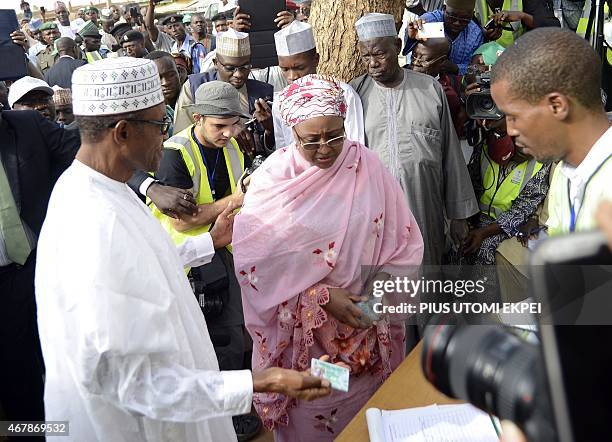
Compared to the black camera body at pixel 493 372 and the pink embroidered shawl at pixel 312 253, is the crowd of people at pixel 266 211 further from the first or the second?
the black camera body at pixel 493 372

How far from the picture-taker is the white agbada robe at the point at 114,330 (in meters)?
1.48

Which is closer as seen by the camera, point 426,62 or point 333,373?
point 333,373

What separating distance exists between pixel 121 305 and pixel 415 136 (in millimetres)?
2358

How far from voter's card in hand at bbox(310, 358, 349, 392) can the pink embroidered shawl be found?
0.55 meters

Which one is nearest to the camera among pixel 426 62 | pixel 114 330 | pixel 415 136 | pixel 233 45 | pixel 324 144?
pixel 114 330

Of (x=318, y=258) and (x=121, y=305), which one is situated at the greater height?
(x=121, y=305)

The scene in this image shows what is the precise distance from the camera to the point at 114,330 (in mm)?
1451

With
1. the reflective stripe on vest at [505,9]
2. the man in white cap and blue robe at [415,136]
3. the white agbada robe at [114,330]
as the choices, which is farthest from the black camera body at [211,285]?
the reflective stripe on vest at [505,9]

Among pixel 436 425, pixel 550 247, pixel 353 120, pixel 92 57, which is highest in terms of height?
pixel 550 247

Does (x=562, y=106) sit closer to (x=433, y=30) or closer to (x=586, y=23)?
(x=433, y=30)

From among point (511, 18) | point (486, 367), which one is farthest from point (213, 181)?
point (511, 18)

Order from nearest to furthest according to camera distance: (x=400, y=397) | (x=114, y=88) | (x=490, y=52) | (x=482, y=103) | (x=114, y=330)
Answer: (x=114, y=330)
(x=114, y=88)
(x=400, y=397)
(x=482, y=103)
(x=490, y=52)

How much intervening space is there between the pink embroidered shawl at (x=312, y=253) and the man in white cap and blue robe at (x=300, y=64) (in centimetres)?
111

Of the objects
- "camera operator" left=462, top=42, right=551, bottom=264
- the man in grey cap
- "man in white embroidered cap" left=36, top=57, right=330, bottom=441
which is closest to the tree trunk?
"camera operator" left=462, top=42, right=551, bottom=264
